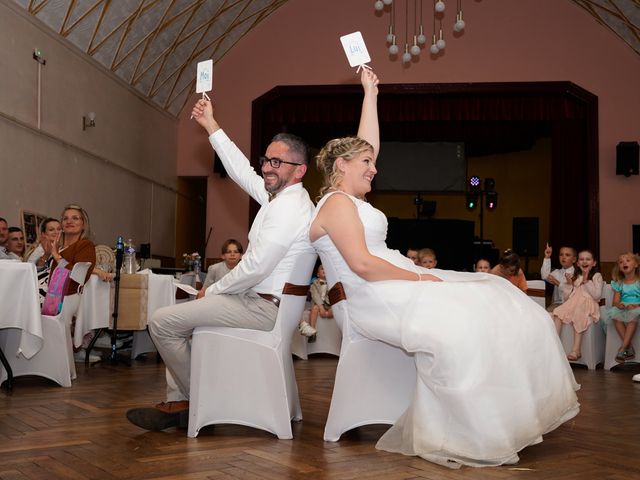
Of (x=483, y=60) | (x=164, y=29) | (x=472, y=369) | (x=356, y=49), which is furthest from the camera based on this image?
Answer: (x=483, y=60)

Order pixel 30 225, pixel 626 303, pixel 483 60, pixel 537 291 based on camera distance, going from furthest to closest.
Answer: pixel 483 60, pixel 30 225, pixel 537 291, pixel 626 303

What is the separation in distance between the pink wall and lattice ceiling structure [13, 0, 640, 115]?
0.98ft

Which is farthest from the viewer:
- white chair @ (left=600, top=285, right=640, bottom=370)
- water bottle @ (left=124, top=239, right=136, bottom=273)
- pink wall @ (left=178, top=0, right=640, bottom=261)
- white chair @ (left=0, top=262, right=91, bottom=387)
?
pink wall @ (left=178, top=0, right=640, bottom=261)

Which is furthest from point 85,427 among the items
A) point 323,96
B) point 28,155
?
point 323,96

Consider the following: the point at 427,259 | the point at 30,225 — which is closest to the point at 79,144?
the point at 30,225

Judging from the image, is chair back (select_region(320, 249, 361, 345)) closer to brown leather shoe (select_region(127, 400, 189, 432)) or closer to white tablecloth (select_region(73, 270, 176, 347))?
brown leather shoe (select_region(127, 400, 189, 432))

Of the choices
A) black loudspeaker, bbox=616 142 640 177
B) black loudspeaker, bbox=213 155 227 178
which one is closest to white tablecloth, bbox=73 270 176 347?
black loudspeaker, bbox=213 155 227 178

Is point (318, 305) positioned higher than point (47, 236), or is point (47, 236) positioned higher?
point (47, 236)

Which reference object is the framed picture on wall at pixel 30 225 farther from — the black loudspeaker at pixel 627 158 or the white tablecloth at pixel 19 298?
the black loudspeaker at pixel 627 158

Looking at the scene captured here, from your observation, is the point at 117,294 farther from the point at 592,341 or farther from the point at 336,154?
the point at 592,341

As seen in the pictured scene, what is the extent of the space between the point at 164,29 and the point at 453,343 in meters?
8.89

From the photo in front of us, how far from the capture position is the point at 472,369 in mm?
2539

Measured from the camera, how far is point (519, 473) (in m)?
2.44

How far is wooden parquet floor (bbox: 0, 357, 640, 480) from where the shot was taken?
7.93ft
